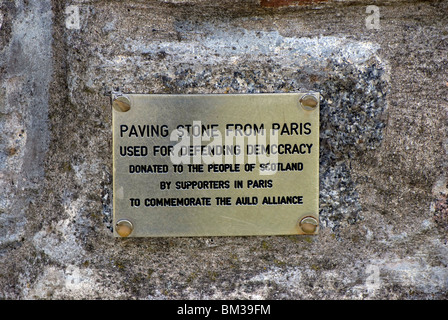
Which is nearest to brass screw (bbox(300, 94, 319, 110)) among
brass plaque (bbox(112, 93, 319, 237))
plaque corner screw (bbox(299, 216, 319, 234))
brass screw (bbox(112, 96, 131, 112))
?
brass plaque (bbox(112, 93, 319, 237))

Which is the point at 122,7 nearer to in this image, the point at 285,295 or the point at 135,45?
the point at 135,45

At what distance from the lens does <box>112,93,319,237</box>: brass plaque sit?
870 mm

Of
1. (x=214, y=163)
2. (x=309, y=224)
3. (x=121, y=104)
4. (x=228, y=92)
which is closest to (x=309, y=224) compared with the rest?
(x=309, y=224)

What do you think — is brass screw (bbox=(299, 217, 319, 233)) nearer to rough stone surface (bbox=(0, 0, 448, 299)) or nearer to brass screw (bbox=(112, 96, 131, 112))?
rough stone surface (bbox=(0, 0, 448, 299))

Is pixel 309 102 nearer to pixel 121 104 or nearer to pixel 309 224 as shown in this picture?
pixel 309 224

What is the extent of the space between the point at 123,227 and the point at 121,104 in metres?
0.30

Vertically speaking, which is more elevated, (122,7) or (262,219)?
(122,7)

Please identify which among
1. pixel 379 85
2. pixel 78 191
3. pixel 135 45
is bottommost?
pixel 78 191

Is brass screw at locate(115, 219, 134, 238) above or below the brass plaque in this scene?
below

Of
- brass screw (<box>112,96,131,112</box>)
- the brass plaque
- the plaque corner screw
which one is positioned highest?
brass screw (<box>112,96,131,112</box>)

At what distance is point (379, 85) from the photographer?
0.87 m

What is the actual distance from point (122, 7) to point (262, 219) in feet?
2.09

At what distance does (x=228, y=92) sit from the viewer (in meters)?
0.88
